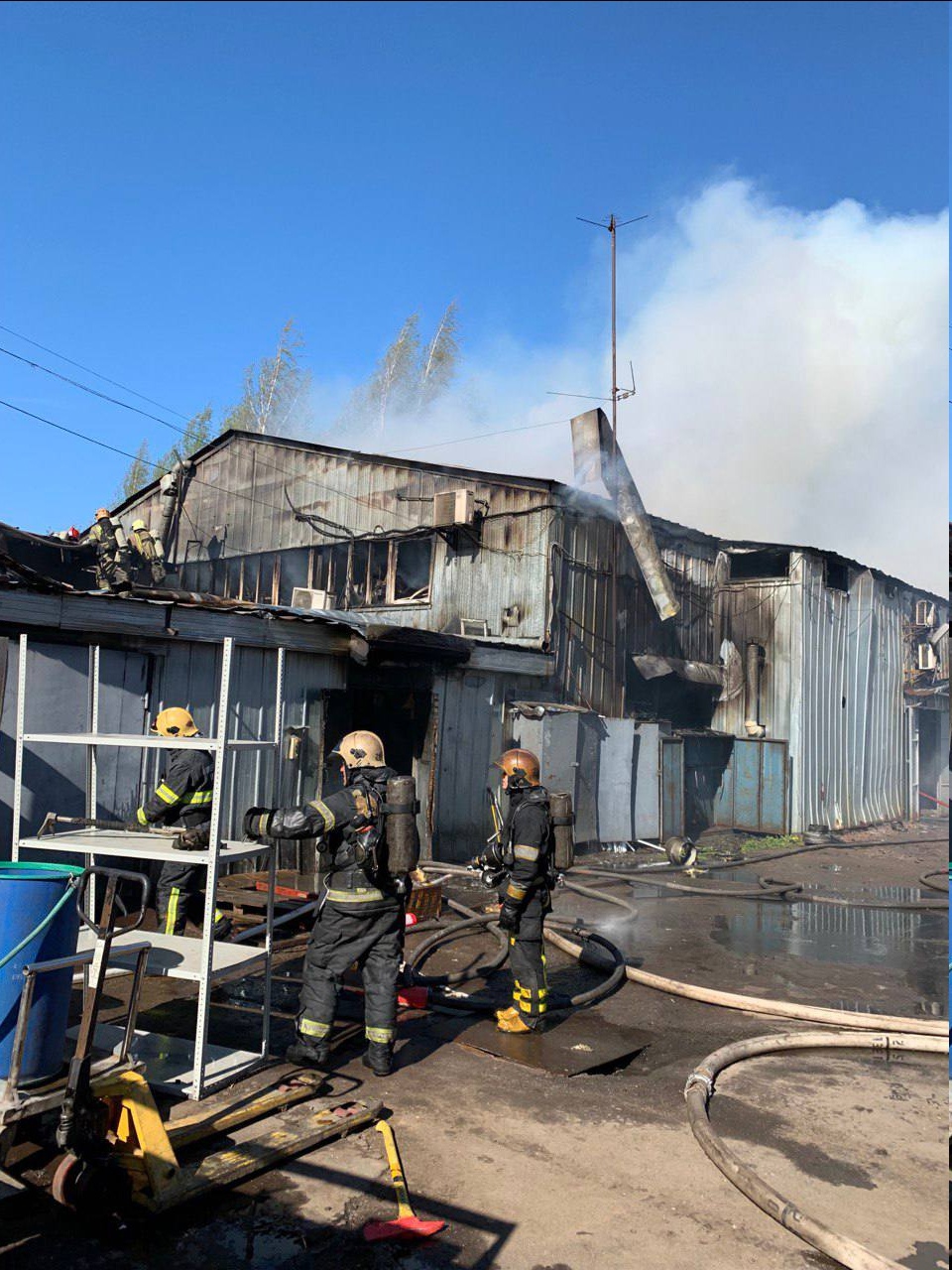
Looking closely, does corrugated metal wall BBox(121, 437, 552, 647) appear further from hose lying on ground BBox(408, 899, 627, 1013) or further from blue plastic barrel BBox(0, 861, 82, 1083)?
blue plastic barrel BBox(0, 861, 82, 1083)

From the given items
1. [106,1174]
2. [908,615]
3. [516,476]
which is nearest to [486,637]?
[516,476]

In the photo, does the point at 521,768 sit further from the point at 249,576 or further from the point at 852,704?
the point at 852,704

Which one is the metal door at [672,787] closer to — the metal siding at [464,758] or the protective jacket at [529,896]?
the metal siding at [464,758]

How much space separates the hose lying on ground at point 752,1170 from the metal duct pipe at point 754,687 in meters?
14.1

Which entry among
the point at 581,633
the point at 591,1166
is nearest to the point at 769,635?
the point at 581,633

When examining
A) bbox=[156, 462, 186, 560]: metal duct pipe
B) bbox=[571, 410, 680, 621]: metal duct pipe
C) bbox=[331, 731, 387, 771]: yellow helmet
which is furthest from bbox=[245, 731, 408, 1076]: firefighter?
bbox=[156, 462, 186, 560]: metal duct pipe

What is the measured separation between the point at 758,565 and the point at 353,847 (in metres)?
18.2

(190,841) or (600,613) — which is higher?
(600,613)

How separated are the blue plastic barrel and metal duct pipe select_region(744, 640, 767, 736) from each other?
1780 cm

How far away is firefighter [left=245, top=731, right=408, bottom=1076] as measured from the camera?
18.3 ft

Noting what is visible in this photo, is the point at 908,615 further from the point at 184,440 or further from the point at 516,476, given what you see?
the point at 184,440

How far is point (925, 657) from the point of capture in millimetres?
24938

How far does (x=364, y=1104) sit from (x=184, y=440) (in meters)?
47.1

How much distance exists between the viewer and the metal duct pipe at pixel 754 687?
20.3m
